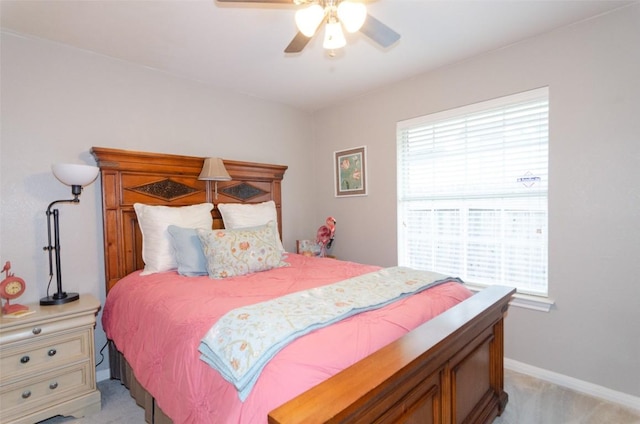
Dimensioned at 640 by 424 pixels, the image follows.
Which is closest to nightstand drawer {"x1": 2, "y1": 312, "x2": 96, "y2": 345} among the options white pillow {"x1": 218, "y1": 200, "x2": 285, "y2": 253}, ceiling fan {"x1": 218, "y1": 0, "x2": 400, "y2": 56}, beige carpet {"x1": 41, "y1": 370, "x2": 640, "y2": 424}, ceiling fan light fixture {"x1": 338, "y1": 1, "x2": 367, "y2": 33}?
beige carpet {"x1": 41, "y1": 370, "x2": 640, "y2": 424}

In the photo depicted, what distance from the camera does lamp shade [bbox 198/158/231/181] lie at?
2.82m

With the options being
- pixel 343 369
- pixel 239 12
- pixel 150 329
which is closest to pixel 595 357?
pixel 343 369

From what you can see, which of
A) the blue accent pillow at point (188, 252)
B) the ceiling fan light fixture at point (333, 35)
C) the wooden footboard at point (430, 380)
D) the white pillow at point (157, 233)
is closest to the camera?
the wooden footboard at point (430, 380)

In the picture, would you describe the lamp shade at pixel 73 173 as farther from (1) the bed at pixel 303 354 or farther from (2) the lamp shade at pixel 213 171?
(2) the lamp shade at pixel 213 171

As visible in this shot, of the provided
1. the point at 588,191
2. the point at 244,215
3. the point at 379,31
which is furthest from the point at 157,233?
the point at 588,191

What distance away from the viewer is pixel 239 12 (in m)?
1.99

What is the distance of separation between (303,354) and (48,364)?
5.90ft

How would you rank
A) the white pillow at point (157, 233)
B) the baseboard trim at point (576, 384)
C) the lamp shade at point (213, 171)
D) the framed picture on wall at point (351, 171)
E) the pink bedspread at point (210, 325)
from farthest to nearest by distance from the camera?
the framed picture on wall at point (351, 171) → the lamp shade at point (213, 171) → the white pillow at point (157, 233) → the baseboard trim at point (576, 384) → the pink bedspread at point (210, 325)

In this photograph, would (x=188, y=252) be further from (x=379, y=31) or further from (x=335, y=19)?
(x=379, y=31)

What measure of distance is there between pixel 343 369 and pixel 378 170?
2.51 metres

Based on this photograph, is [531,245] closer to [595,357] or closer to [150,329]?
[595,357]

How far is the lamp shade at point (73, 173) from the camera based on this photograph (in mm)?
2014

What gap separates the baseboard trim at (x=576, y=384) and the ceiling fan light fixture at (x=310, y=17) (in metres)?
2.76

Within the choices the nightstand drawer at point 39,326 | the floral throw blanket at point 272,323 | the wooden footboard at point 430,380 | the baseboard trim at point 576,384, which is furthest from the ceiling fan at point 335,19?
the baseboard trim at point 576,384
